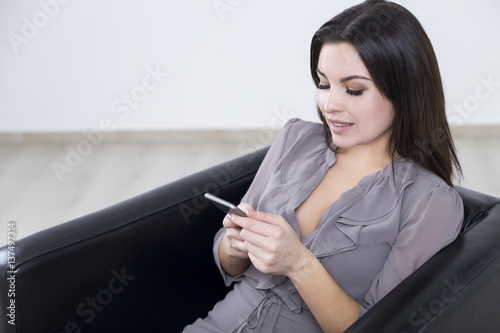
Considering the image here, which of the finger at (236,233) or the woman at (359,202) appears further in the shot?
the finger at (236,233)

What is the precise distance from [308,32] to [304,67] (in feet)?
0.75

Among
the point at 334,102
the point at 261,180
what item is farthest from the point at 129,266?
the point at 334,102

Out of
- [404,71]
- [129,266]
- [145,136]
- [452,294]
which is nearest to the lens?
[452,294]

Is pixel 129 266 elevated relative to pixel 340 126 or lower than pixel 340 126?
lower

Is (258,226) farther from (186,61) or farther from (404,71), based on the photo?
(186,61)

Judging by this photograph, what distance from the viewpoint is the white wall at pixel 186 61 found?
11.3 feet

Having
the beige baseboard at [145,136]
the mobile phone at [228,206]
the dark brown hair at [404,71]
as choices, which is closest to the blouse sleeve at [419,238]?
the dark brown hair at [404,71]

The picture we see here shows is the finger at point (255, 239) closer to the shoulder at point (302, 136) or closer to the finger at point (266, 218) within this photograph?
the finger at point (266, 218)

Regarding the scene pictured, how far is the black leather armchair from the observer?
45.3 inches

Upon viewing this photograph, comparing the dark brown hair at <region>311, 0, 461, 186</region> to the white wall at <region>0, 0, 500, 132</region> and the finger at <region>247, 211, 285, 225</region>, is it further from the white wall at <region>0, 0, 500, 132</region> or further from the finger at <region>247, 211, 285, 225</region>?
the white wall at <region>0, 0, 500, 132</region>

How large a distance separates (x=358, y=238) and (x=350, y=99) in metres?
0.32

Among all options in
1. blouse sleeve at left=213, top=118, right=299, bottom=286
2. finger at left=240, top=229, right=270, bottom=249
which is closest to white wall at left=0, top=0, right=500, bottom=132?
blouse sleeve at left=213, top=118, right=299, bottom=286

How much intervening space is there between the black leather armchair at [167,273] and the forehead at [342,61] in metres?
0.45

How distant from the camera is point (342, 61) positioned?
1283mm
